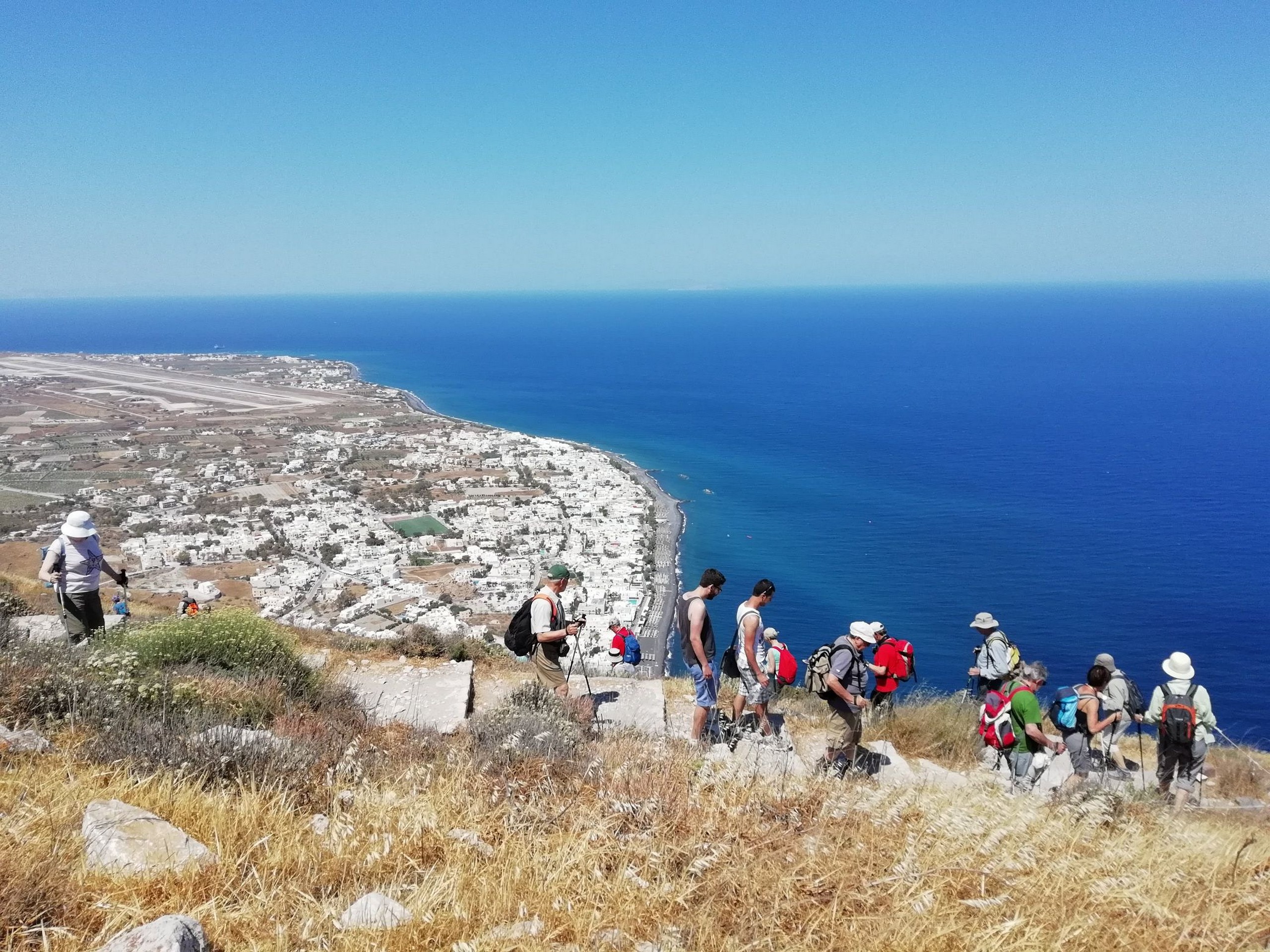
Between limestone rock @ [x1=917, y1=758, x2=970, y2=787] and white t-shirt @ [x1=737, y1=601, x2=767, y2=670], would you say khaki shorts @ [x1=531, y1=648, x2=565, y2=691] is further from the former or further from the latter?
limestone rock @ [x1=917, y1=758, x2=970, y2=787]

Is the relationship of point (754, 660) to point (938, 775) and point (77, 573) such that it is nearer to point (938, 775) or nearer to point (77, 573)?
point (938, 775)

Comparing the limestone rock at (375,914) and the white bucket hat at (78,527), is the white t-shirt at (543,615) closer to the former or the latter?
the limestone rock at (375,914)

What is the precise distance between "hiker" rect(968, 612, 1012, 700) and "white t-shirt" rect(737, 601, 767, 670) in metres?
2.36

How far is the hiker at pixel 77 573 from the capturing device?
19.7ft

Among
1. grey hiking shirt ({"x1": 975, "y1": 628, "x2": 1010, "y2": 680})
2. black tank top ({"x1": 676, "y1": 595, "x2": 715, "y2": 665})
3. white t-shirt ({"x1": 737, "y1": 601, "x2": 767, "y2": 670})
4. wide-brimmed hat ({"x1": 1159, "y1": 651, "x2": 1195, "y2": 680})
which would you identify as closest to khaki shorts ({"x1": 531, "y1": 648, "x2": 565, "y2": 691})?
black tank top ({"x1": 676, "y1": 595, "x2": 715, "y2": 665})

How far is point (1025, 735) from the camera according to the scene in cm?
530

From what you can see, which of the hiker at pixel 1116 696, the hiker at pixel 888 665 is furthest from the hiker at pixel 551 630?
the hiker at pixel 1116 696

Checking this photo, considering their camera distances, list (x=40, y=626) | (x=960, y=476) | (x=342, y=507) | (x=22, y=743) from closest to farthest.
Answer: (x=22, y=743)
(x=40, y=626)
(x=342, y=507)
(x=960, y=476)

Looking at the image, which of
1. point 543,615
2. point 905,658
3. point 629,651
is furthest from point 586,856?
point 905,658

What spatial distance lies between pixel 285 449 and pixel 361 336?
11222 centimetres

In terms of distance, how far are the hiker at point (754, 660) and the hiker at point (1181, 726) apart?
291 centimetres

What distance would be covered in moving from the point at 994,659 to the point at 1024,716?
2.10 meters

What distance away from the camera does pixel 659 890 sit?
8.84ft

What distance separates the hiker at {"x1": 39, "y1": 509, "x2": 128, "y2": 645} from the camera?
19.7 ft
